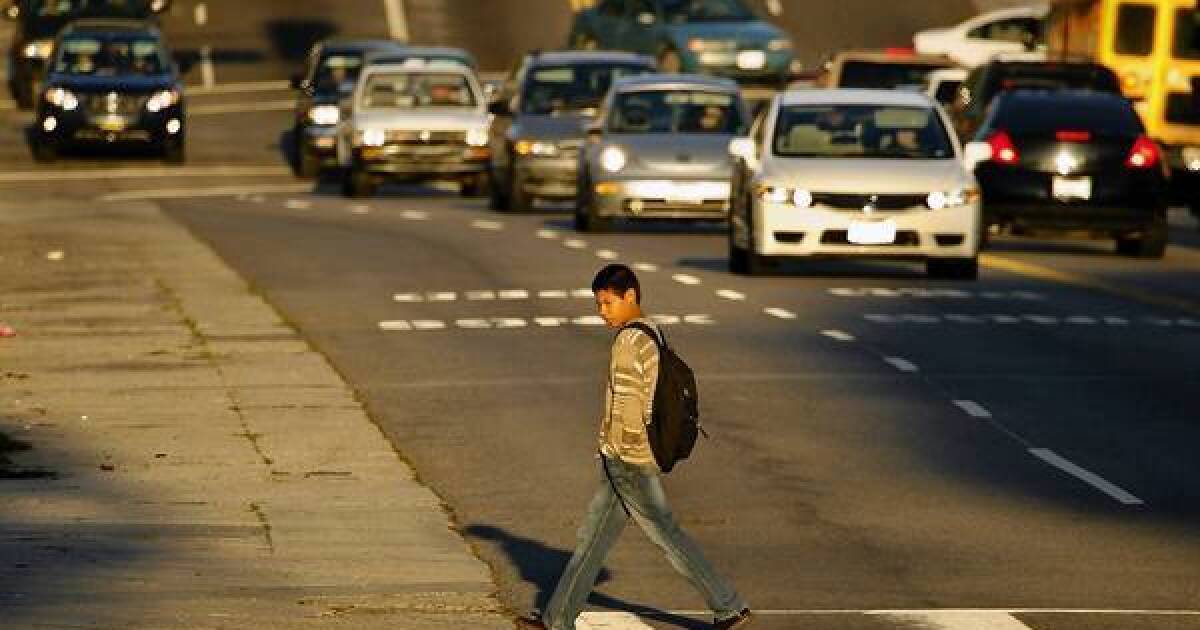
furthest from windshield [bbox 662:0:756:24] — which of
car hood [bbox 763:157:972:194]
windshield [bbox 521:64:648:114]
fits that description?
car hood [bbox 763:157:972:194]

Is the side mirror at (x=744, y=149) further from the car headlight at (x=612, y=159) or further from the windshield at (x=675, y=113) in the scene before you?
the windshield at (x=675, y=113)

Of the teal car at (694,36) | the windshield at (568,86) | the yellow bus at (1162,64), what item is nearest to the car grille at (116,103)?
the teal car at (694,36)

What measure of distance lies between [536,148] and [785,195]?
11.1 m

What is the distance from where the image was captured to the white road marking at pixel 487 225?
123ft

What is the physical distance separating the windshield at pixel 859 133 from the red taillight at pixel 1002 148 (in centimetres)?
244

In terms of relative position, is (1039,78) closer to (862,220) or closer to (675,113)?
(675,113)

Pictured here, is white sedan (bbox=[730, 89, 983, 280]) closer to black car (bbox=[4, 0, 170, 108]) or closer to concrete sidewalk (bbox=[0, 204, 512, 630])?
concrete sidewalk (bbox=[0, 204, 512, 630])

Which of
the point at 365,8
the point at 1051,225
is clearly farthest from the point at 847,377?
the point at 365,8

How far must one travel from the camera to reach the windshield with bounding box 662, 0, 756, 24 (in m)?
58.1

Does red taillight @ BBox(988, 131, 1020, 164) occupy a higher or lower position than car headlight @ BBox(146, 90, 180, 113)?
higher

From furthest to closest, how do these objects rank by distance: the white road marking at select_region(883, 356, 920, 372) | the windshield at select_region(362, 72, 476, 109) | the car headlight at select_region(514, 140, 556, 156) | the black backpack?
the windshield at select_region(362, 72, 476, 109) → the car headlight at select_region(514, 140, 556, 156) → the white road marking at select_region(883, 356, 920, 372) → the black backpack

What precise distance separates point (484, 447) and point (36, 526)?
3.66 m

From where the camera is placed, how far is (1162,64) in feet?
141

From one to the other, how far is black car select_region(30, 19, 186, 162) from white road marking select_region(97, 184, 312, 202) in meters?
3.32
